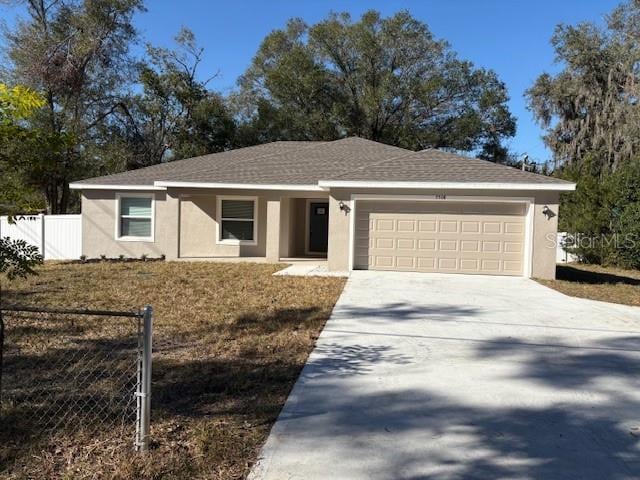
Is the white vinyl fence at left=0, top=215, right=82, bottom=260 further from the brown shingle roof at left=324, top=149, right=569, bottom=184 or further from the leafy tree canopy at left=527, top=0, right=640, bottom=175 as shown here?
the leafy tree canopy at left=527, top=0, right=640, bottom=175

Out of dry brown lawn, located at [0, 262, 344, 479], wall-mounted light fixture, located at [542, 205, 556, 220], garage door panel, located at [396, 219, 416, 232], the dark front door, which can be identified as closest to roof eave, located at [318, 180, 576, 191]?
wall-mounted light fixture, located at [542, 205, 556, 220]

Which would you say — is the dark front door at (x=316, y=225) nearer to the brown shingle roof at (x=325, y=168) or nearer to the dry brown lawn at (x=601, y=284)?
the brown shingle roof at (x=325, y=168)

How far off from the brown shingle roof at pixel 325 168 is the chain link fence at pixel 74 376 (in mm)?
8056

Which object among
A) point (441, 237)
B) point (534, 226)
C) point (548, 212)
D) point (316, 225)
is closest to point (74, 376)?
point (441, 237)

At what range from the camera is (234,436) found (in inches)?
150

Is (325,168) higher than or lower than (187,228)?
higher

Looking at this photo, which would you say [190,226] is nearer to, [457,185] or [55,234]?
[55,234]

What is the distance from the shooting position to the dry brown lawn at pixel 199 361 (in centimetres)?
339

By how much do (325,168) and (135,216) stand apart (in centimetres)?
665

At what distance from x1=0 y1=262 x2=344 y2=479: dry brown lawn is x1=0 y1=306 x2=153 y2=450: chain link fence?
0.22 metres

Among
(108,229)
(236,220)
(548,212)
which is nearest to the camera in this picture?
(548,212)

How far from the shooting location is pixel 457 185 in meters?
12.8

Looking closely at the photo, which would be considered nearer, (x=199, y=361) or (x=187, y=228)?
(x=199, y=361)

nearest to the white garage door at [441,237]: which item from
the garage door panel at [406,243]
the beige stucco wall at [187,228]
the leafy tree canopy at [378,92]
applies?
the garage door panel at [406,243]
